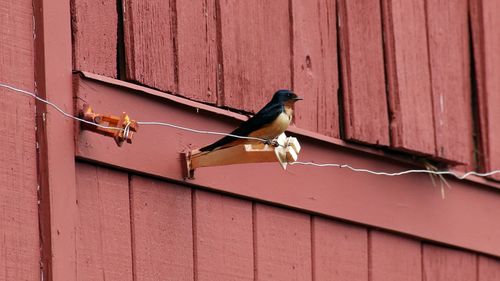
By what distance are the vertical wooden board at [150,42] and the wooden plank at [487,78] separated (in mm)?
1994

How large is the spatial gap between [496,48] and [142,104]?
7.85 feet

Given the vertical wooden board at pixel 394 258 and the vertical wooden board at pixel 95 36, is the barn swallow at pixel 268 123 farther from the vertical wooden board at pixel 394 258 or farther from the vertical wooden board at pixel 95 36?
the vertical wooden board at pixel 394 258

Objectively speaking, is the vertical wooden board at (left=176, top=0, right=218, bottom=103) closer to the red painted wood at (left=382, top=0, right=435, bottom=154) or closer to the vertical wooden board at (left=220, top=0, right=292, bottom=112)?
the vertical wooden board at (left=220, top=0, right=292, bottom=112)

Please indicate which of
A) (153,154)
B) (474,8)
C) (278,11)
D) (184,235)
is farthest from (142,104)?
(474,8)

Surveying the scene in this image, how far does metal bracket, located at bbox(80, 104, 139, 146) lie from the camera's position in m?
4.53

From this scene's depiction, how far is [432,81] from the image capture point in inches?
245

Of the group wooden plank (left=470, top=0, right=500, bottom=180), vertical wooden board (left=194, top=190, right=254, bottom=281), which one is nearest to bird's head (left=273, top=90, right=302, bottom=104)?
vertical wooden board (left=194, top=190, right=254, bottom=281)

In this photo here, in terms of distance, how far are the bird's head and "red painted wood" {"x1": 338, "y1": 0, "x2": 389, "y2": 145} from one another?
0.51m

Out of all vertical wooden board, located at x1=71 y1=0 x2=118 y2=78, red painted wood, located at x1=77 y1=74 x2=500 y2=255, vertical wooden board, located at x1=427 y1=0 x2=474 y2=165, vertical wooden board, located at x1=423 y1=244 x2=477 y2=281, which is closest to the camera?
vertical wooden board, located at x1=71 y1=0 x2=118 y2=78

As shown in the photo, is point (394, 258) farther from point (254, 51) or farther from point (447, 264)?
point (254, 51)

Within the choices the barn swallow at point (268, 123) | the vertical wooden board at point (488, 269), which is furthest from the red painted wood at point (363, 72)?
the vertical wooden board at point (488, 269)

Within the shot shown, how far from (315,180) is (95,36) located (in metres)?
1.24

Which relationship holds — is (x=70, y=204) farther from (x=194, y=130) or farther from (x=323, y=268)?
(x=323, y=268)

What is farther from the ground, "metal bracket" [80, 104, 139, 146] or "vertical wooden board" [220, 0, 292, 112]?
"vertical wooden board" [220, 0, 292, 112]
